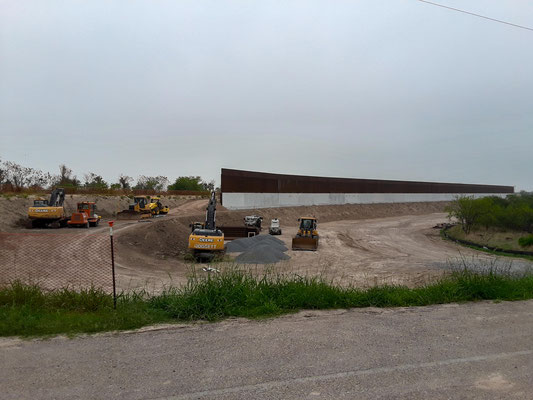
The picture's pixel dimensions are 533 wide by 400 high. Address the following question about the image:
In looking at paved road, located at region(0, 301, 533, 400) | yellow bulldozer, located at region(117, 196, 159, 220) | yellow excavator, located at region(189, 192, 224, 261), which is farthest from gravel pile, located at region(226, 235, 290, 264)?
paved road, located at region(0, 301, 533, 400)

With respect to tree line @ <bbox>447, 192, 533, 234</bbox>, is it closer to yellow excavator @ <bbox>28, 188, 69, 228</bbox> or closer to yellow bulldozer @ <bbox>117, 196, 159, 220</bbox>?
yellow bulldozer @ <bbox>117, 196, 159, 220</bbox>

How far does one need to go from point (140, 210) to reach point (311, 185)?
103ft

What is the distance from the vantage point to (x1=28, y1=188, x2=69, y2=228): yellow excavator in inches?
1067

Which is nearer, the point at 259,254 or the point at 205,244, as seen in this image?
the point at 205,244

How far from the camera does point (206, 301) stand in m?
7.47

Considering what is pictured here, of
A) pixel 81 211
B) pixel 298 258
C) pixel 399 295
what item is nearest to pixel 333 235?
pixel 298 258

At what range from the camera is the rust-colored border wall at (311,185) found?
48144mm

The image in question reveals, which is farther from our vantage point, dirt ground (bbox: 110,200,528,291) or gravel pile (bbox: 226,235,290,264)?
gravel pile (bbox: 226,235,290,264)

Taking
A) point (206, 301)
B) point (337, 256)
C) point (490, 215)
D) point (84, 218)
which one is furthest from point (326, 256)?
point (490, 215)

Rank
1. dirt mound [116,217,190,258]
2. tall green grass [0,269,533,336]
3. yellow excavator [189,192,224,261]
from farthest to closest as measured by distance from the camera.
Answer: dirt mound [116,217,190,258], yellow excavator [189,192,224,261], tall green grass [0,269,533,336]

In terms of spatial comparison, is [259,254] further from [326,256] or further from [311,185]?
[311,185]

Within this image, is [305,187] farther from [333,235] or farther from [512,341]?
[512,341]

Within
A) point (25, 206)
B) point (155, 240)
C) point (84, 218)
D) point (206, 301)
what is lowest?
point (155, 240)

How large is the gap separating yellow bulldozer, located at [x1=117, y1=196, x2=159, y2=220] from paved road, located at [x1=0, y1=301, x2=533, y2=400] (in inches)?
1219
